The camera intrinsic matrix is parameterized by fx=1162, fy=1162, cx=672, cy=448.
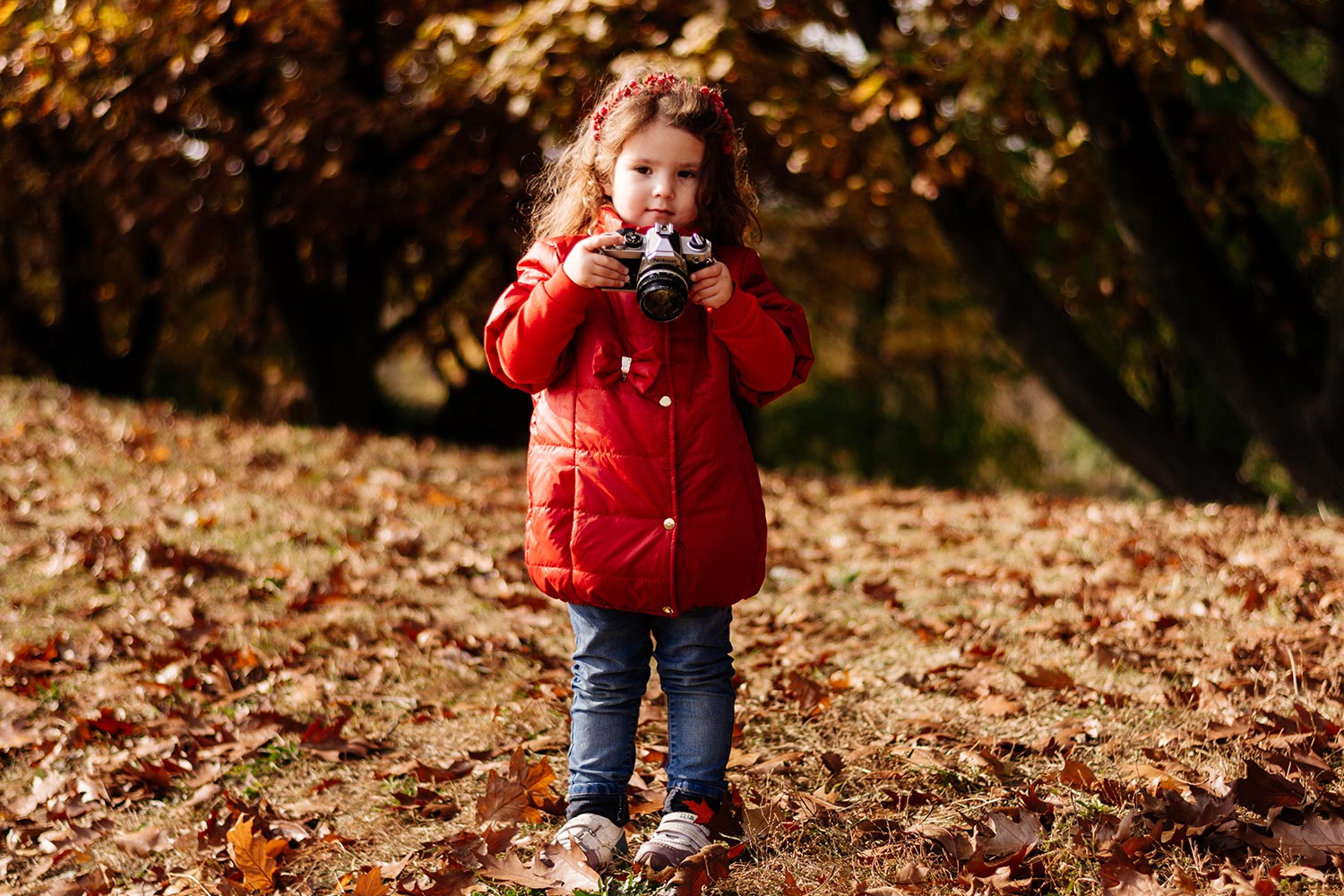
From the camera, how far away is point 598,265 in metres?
2.49

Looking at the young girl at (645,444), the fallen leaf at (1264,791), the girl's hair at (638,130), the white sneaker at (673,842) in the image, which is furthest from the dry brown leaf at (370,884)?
the fallen leaf at (1264,791)

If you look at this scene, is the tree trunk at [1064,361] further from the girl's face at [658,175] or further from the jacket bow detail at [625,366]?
the jacket bow detail at [625,366]

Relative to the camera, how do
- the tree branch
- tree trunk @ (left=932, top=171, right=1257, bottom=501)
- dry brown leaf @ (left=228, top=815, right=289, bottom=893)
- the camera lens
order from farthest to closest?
tree trunk @ (left=932, top=171, right=1257, bottom=501) < the tree branch < dry brown leaf @ (left=228, top=815, right=289, bottom=893) < the camera lens

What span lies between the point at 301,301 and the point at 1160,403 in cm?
821

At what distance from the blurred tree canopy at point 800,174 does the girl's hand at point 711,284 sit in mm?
1567

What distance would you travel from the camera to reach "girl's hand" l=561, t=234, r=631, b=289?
249cm

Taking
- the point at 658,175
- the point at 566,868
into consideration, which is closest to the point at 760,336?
the point at 658,175

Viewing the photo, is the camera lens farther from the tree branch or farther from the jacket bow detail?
the tree branch

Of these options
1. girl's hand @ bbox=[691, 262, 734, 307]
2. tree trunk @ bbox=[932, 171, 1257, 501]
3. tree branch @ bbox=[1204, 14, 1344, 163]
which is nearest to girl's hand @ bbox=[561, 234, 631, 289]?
girl's hand @ bbox=[691, 262, 734, 307]

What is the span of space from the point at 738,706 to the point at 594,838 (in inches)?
42.5

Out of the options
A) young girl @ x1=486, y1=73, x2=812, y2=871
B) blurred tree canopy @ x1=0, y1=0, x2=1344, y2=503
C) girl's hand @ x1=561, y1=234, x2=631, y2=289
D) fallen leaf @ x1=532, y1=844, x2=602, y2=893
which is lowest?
fallen leaf @ x1=532, y1=844, x2=602, y2=893

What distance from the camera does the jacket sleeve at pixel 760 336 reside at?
2.56 m

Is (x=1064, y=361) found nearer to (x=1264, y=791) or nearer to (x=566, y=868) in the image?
(x=1264, y=791)

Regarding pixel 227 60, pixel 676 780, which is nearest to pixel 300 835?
pixel 676 780
